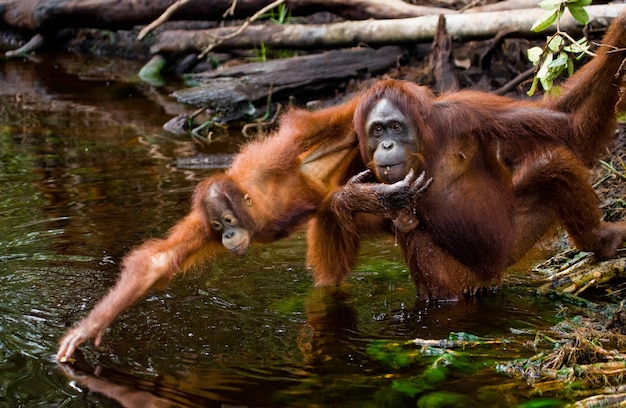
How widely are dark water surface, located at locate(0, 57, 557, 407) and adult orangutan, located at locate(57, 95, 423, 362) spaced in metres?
0.22

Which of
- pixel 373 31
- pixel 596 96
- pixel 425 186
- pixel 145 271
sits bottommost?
pixel 145 271

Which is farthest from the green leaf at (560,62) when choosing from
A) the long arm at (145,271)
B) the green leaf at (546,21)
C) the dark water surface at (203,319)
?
the long arm at (145,271)

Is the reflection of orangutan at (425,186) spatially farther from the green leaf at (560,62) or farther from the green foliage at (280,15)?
the green foliage at (280,15)

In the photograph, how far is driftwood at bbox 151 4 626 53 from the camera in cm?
871

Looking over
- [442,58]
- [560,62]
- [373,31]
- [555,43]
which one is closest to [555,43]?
[555,43]

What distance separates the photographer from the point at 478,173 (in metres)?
5.31

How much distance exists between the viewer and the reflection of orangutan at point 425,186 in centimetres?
496

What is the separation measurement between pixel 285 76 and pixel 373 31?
1.06 meters

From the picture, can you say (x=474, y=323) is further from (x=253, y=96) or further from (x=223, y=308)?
(x=253, y=96)

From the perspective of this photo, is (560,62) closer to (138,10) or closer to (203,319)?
(203,319)

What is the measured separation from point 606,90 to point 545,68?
523mm

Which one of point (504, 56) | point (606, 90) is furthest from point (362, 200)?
point (504, 56)

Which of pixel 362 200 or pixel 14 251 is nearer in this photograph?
pixel 362 200

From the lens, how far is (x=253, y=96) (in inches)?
399
